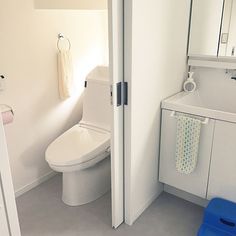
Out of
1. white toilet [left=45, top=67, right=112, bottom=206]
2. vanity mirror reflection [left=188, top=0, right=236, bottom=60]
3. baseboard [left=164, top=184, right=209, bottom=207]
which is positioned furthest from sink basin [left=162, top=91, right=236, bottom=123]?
baseboard [left=164, top=184, right=209, bottom=207]

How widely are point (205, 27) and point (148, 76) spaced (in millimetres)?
729

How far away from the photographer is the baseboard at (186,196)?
209 cm

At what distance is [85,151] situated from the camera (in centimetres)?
194

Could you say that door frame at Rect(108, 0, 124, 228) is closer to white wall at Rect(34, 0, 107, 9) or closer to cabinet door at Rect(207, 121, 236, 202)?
cabinet door at Rect(207, 121, 236, 202)

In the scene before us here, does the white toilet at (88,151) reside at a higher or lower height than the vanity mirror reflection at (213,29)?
lower

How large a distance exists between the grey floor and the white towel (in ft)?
2.85

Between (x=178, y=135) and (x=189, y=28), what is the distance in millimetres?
810

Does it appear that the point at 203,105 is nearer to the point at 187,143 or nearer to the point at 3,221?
the point at 187,143

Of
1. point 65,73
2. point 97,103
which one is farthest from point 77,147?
point 65,73

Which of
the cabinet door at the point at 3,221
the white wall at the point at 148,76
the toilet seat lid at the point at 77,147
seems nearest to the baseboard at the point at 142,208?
the white wall at the point at 148,76

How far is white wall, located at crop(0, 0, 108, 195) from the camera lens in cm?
193

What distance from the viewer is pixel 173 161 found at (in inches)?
78.1

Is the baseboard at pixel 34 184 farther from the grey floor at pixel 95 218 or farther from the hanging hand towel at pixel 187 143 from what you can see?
the hanging hand towel at pixel 187 143

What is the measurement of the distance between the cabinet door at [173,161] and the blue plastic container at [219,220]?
191 mm
